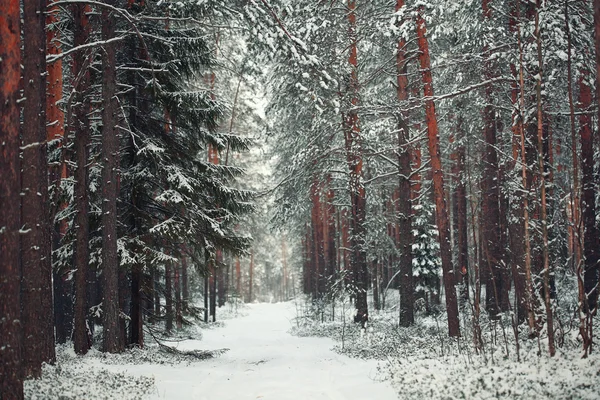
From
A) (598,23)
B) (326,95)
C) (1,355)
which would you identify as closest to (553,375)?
(598,23)

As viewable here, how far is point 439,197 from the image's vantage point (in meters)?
11.4

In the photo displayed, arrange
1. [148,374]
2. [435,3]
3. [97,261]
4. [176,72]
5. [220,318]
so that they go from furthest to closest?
1. [220,318]
2. [176,72]
3. [97,261]
4. [435,3]
5. [148,374]

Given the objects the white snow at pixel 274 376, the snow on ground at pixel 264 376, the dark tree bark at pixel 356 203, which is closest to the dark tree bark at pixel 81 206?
A: the snow on ground at pixel 264 376

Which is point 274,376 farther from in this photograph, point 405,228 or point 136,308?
point 405,228

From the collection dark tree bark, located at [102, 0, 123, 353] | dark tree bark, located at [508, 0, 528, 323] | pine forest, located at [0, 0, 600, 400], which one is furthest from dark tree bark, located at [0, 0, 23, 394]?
dark tree bark, located at [508, 0, 528, 323]

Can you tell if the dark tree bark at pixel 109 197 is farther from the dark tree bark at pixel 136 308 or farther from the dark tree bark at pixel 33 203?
the dark tree bark at pixel 33 203

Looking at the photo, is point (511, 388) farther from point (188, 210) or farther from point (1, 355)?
point (188, 210)

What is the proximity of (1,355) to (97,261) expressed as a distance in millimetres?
6904

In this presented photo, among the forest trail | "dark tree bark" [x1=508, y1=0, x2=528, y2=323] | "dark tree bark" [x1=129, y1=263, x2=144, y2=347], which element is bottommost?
the forest trail

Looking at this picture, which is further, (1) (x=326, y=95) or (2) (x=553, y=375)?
(1) (x=326, y=95)

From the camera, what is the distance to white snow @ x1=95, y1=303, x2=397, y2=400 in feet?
26.0

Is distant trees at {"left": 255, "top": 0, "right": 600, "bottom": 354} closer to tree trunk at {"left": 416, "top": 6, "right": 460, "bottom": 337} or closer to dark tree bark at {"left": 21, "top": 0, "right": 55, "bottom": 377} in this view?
tree trunk at {"left": 416, "top": 6, "right": 460, "bottom": 337}

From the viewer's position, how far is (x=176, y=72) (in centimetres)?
1295

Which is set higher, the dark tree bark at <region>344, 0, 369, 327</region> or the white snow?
the dark tree bark at <region>344, 0, 369, 327</region>
